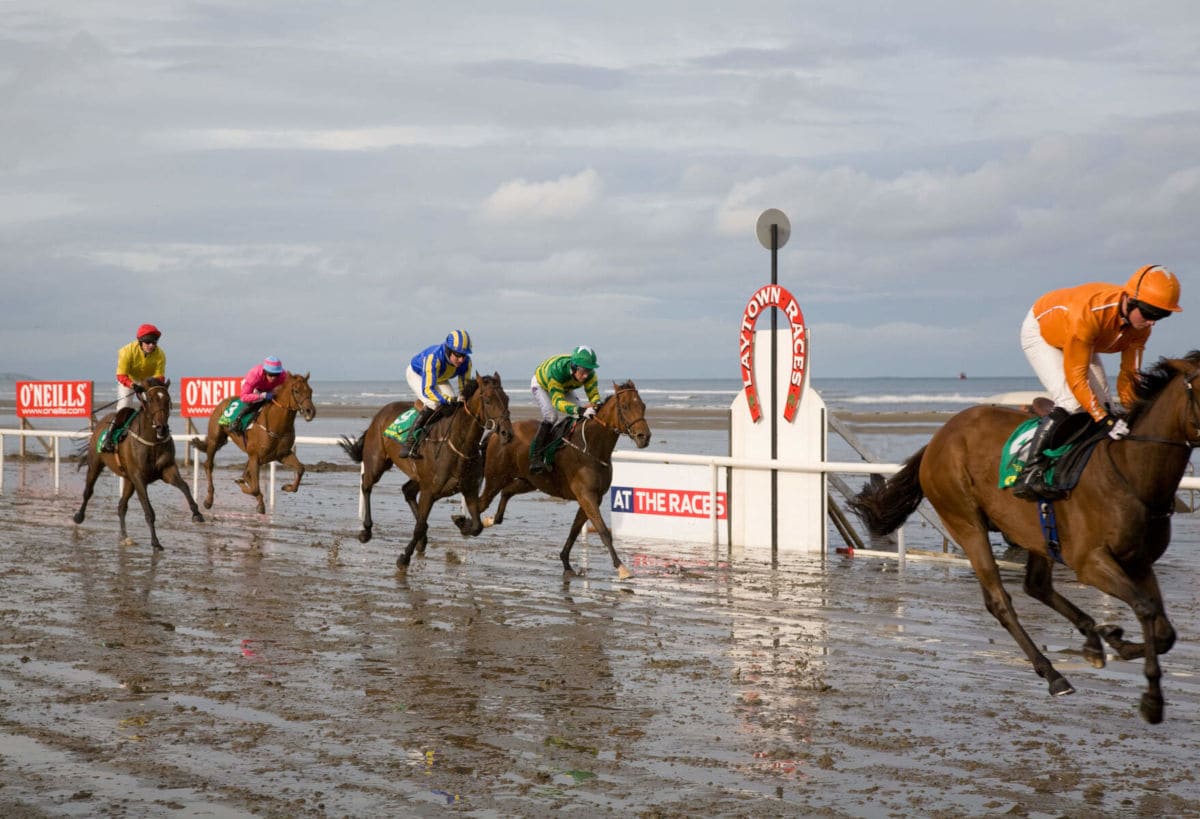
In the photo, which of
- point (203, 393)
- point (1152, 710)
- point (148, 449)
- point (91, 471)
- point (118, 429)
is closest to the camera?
point (1152, 710)

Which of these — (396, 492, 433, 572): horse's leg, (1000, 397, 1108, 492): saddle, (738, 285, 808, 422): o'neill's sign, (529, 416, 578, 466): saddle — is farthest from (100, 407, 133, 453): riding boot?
(1000, 397, 1108, 492): saddle

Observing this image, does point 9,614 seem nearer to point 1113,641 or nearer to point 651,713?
point 651,713

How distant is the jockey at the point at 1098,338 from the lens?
591 centimetres

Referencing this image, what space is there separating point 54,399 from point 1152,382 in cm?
2232

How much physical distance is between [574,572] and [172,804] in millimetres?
6910

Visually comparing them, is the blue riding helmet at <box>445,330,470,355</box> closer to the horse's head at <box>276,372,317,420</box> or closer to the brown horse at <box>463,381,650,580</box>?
the brown horse at <box>463,381,650,580</box>

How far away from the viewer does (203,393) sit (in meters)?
22.4

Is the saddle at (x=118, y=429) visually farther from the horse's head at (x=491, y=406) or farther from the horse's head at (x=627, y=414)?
the horse's head at (x=627, y=414)

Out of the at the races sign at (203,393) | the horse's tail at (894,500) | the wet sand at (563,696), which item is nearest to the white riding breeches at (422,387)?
the wet sand at (563,696)

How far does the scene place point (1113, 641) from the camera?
611 cm

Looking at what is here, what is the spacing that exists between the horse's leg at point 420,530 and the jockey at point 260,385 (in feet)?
17.7

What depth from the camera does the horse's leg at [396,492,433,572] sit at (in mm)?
11320

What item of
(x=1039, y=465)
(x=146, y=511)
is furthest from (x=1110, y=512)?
(x=146, y=511)

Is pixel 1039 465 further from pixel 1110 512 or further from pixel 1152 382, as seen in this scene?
pixel 1152 382
